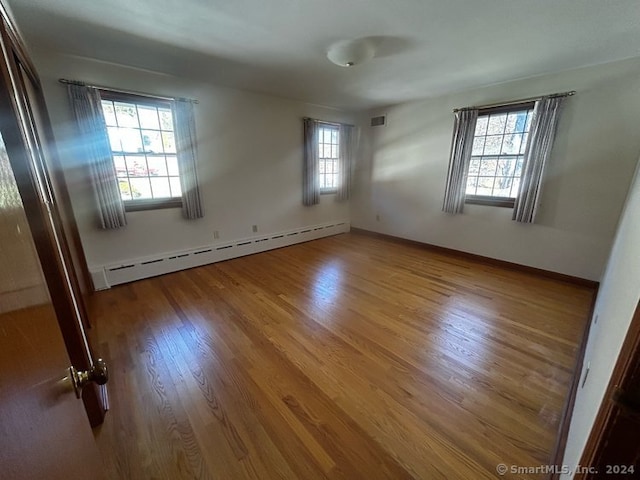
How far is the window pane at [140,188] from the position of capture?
2.97 m

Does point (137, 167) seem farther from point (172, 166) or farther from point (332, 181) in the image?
point (332, 181)

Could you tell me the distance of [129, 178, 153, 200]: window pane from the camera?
117 inches

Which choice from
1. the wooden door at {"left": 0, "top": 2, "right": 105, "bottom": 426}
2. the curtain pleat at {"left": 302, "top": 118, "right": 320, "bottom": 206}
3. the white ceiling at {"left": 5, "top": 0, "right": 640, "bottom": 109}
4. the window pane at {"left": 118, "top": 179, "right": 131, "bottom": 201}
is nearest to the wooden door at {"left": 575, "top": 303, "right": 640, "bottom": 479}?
the wooden door at {"left": 0, "top": 2, "right": 105, "bottom": 426}

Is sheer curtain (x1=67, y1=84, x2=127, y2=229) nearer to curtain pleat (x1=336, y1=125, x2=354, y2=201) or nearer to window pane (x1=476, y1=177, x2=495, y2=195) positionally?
curtain pleat (x1=336, y1=125, x2=354, y2=201)

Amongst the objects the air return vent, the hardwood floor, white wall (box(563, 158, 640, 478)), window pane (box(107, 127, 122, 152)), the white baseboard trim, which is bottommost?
the hardwood floor

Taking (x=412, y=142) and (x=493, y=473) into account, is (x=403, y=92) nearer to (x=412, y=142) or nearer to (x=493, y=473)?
(x=412, y=142)

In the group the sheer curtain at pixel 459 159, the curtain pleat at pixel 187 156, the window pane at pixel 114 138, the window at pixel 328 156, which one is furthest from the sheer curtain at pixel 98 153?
the sheer curtain at pixel 459 159

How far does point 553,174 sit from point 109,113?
198 inches

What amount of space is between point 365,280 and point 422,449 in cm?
195

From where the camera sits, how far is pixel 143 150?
9.68 ft

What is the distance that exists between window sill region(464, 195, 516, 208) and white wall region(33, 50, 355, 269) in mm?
2466

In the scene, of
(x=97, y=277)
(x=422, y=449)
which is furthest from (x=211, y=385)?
(x=97, y=277)

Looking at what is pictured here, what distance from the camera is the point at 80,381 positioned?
0.65m

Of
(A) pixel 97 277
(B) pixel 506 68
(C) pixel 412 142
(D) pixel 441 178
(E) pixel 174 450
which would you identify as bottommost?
(E) pixel 174 450
